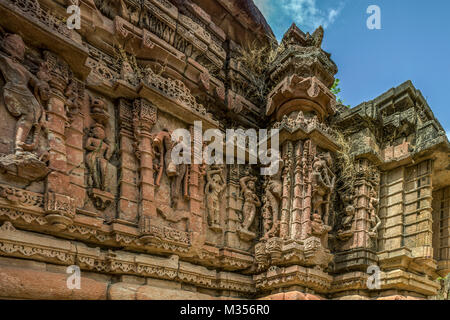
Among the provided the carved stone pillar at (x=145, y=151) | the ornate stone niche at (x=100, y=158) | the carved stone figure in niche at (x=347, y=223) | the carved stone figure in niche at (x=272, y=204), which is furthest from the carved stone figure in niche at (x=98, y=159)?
the carved stone figure in niche at (x=347, y=223)

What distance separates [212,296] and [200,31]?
5.60 m

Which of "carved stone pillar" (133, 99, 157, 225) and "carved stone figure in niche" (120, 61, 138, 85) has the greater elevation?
"carved stone figure in niche" (120, 61, 138, 85)

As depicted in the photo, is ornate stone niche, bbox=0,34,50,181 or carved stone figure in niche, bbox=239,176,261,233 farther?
carved stone figure in niche, bbox=239,176,261,233

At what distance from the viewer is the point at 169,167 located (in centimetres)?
551

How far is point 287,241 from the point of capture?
6.20m

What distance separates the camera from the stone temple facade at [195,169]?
159 inches

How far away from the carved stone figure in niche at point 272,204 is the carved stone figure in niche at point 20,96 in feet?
15.0

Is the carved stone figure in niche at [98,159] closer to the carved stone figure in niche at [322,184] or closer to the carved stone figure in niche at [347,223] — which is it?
the carved stone figure in niche at [322,184]

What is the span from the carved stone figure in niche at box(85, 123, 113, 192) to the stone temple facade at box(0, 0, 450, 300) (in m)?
0.03

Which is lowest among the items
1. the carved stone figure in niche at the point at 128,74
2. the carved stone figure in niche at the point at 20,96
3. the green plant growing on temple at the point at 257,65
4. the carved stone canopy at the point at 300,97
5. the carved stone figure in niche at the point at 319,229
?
the carved stone figure in niche at the point at 319,229

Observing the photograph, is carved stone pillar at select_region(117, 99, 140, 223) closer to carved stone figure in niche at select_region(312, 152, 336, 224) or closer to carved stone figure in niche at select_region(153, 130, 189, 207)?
carved stone figure in niche at select_region(153, 130, 189, 207)

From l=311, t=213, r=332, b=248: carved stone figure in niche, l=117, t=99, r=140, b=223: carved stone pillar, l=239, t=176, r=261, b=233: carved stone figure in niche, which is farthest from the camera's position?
l=239, t=176, r=261, b=233: carved stone figure in niche

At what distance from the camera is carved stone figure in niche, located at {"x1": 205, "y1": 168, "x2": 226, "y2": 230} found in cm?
622

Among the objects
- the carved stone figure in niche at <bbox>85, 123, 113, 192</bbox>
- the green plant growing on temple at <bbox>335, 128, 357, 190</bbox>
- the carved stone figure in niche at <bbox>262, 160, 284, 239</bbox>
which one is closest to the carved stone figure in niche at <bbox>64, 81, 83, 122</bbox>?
the carved stone figure in niche at <bbox>85, 123, 113, 192</bbox>
